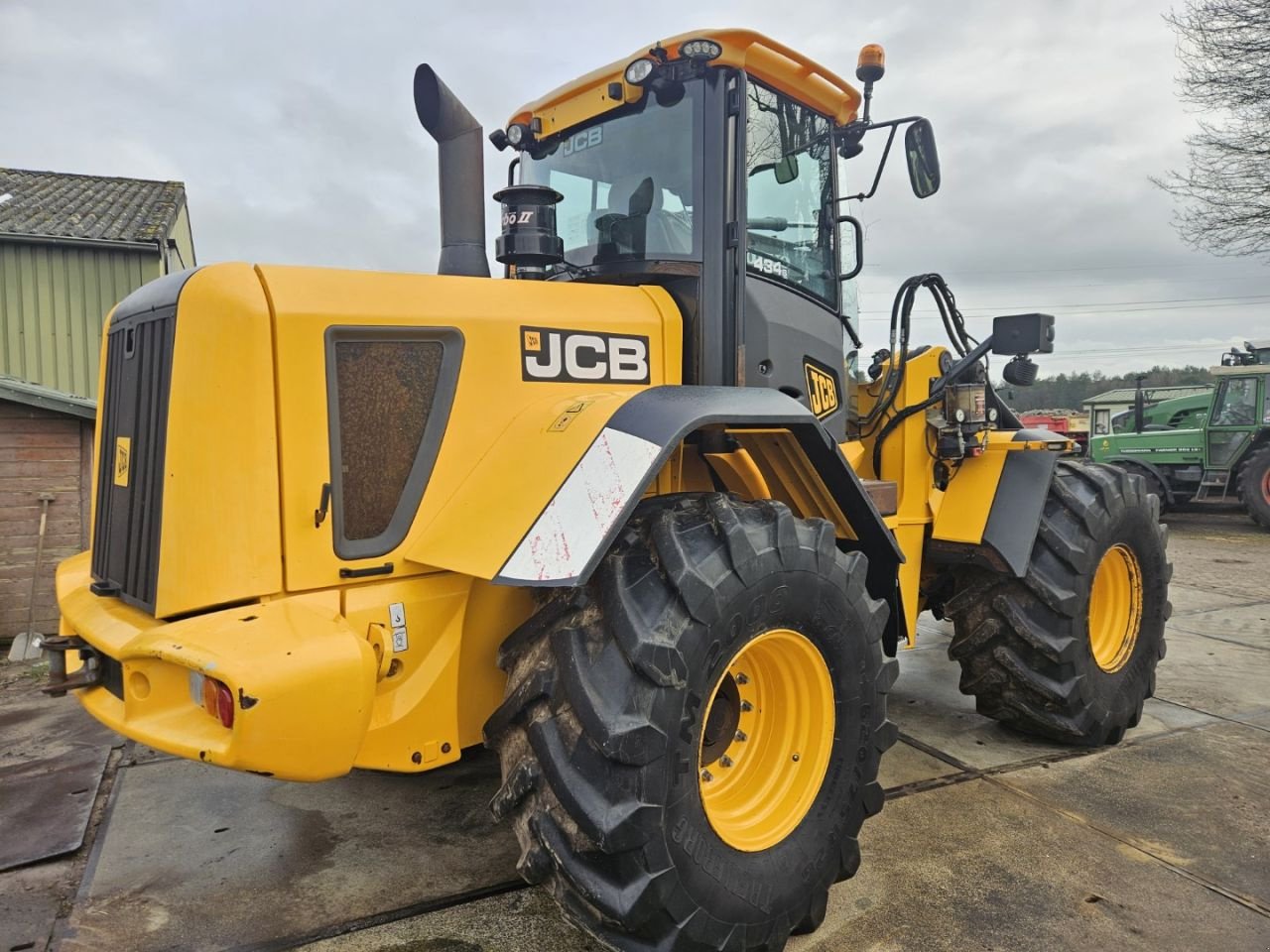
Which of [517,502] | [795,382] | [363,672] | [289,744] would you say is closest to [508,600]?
[517,502]

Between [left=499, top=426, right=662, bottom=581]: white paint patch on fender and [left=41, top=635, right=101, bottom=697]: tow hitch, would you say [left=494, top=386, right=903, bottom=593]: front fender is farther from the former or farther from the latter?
[left=41, top=635, right=101, bottom=697]: tow hitch

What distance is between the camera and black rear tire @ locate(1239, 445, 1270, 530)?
1319 cm

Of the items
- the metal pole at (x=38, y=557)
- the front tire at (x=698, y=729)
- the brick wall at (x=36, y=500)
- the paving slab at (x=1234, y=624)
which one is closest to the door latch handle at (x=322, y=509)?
the front tire at (x=698, y=729)

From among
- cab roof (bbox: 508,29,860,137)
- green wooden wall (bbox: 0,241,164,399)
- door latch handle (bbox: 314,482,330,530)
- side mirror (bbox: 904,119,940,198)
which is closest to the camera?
door latch handle (bbox: 314,482,330,530)

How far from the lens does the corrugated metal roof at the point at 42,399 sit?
6.39 metres

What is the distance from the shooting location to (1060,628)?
4.01 metres

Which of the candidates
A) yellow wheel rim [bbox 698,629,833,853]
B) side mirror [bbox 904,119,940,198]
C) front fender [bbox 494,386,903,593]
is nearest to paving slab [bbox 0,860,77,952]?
front fender [bbox 494,386,903,593]

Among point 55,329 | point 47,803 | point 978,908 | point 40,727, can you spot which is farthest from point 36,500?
point 55,329

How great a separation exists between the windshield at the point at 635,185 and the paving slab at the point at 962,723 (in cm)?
271

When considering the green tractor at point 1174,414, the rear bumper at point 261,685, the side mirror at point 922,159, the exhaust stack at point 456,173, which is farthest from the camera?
the green tractor at point 1174,414

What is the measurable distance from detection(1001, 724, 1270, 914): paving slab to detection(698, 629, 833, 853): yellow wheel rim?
1464 mm

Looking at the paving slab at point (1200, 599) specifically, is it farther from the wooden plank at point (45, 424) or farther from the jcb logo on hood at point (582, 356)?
the wooden plank at point (45, 424)

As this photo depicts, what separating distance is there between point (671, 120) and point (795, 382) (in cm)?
108

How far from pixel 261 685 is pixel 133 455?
3.47 ft
